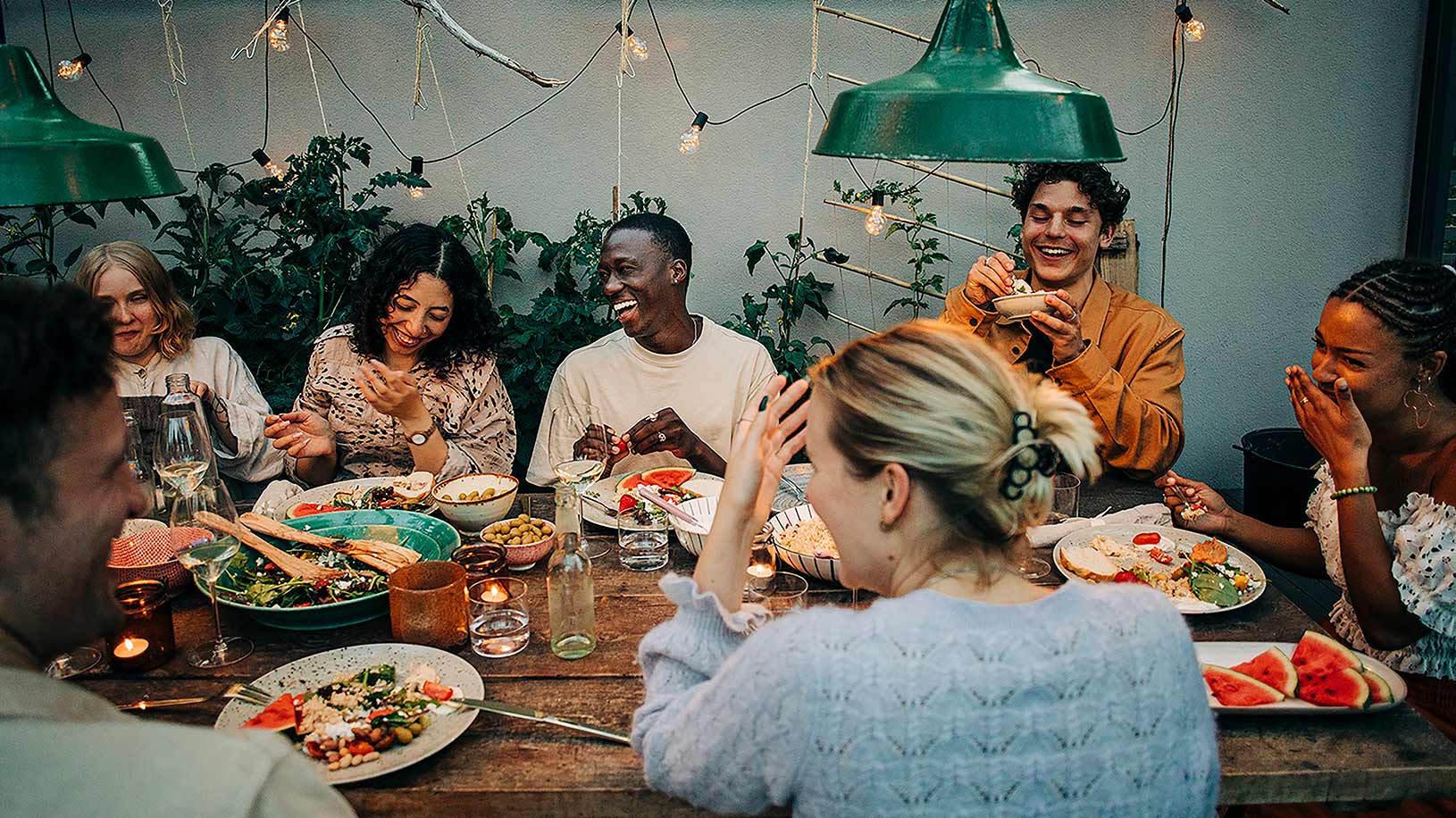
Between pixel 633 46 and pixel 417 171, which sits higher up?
pixel 633 46

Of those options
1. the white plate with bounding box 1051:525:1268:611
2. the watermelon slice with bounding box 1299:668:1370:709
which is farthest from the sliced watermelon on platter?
the white plate with bounding box 1051:525:1268:611

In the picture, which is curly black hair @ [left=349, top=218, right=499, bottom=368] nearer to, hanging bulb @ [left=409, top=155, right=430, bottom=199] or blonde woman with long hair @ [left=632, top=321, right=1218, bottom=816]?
hanging bulb @ [left=409, top=155, right=430, bottom=199]

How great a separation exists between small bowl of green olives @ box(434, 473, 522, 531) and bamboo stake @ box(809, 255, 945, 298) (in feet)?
7.00

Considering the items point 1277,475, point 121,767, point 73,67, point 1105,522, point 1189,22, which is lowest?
point 1277,475

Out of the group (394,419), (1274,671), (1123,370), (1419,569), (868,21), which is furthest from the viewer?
(868,21)

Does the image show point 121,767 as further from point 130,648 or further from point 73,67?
point 73,67

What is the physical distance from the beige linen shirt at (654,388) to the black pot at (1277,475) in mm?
2051

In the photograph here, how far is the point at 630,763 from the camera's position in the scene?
1.56 m

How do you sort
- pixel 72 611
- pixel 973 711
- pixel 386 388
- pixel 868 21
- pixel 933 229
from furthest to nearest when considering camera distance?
pixel 933 229 < pixel 868 21 < pixel 386 388 < pixel 973 711 < pixel 72 611

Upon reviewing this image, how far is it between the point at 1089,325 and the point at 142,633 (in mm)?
2712

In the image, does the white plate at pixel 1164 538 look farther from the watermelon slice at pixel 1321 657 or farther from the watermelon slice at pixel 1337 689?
the watermelon slice at pixel 1337 689

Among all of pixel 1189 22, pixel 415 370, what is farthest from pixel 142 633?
pixel 1189 22

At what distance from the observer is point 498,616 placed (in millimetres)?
1950

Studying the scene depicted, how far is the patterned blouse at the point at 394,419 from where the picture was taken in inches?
129
